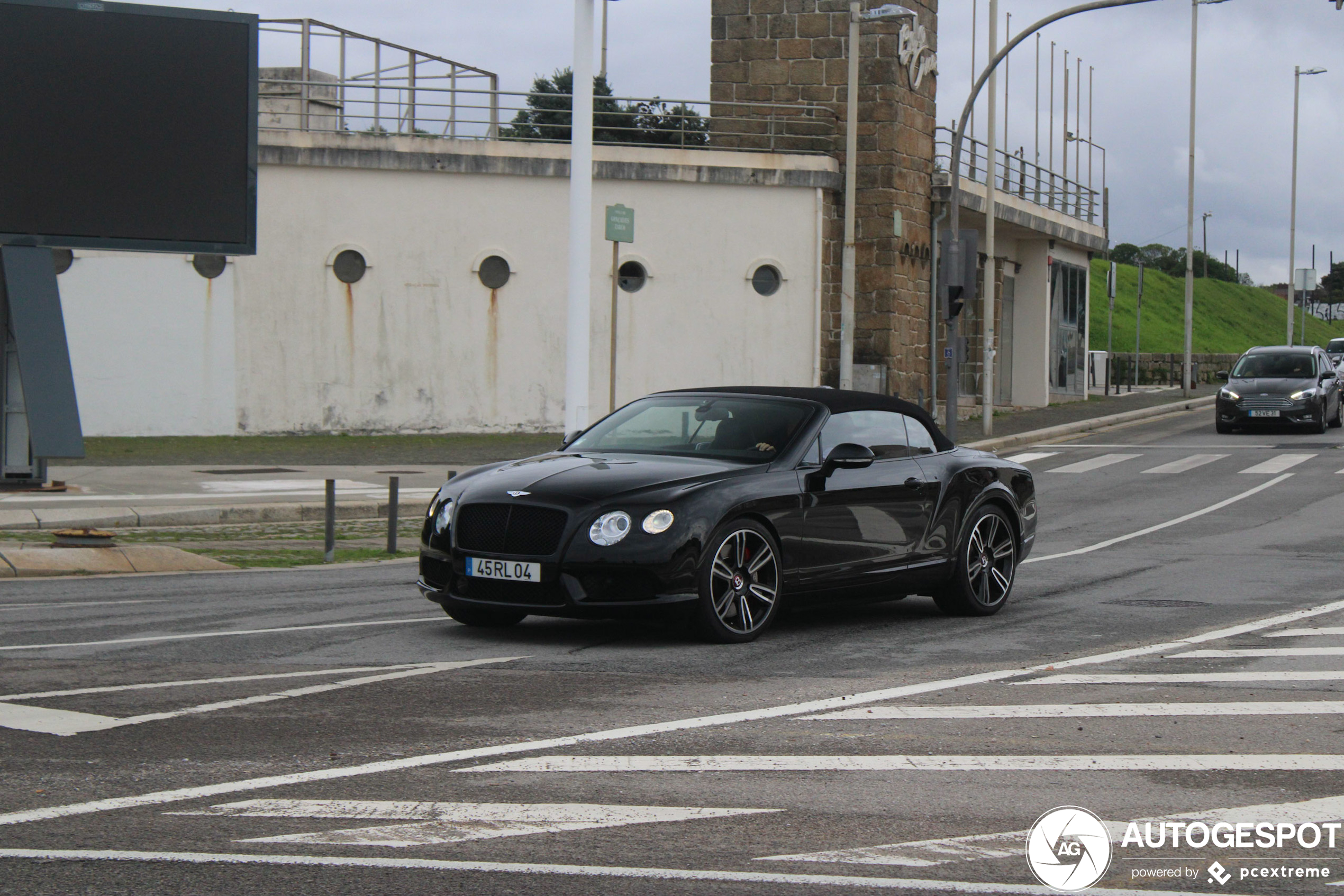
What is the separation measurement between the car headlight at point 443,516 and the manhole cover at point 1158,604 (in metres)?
4.74

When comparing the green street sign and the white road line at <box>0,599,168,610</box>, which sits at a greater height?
the green street sign

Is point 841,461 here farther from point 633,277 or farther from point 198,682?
point 633,277

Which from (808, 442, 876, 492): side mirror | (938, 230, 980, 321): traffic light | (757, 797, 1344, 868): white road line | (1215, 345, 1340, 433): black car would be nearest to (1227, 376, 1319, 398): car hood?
(1215, 345, 1340, 433): black car

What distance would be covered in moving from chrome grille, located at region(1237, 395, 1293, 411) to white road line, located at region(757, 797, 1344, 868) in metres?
27.6

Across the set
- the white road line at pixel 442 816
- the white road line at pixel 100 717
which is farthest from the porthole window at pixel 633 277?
the white road line at pixel 442 816

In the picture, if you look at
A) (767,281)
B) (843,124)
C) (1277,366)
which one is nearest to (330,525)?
(767,281)

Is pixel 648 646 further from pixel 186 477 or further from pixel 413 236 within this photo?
pixel 413 236

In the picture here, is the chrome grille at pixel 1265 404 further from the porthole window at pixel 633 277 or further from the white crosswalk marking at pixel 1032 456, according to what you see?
the porthole window at pixel 633 277

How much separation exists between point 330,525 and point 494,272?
17084 mm

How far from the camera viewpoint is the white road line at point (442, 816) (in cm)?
484

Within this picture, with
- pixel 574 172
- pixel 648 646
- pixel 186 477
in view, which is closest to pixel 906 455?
pixel 648 646

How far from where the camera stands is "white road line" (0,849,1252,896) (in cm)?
441

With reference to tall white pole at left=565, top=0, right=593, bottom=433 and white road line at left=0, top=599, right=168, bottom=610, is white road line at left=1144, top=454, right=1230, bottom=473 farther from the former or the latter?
white road line at left=0, top=599, right=168, bottom=610

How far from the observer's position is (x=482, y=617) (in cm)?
944
